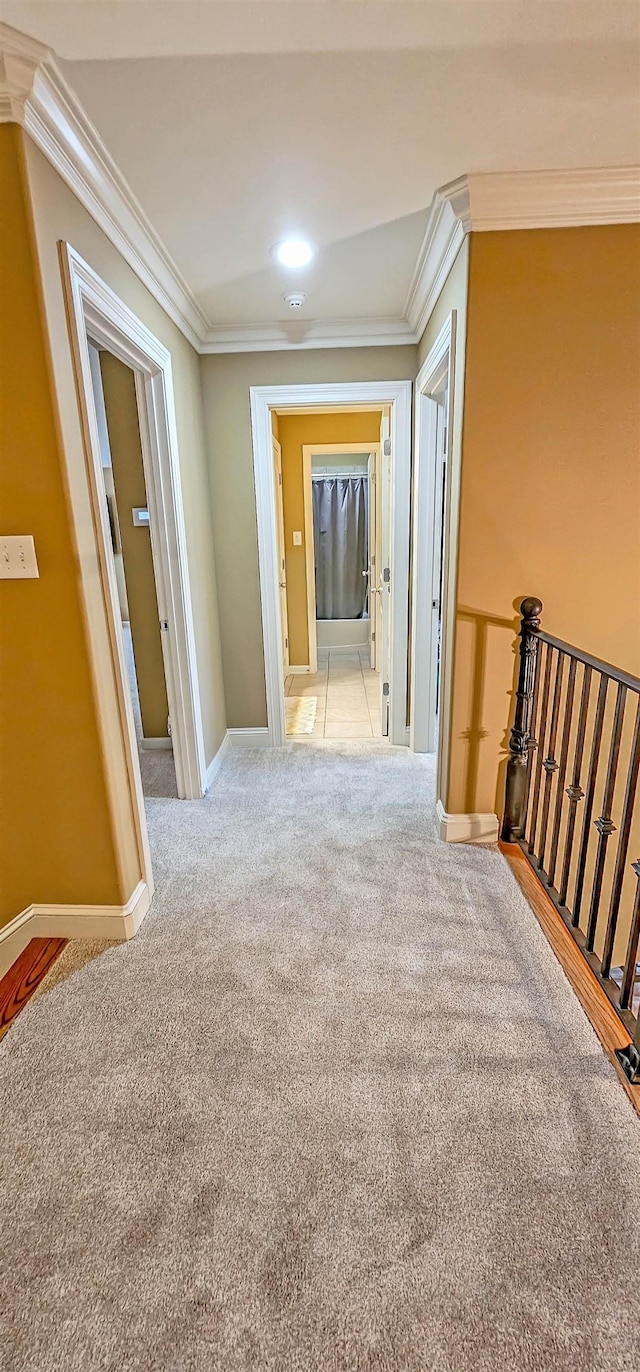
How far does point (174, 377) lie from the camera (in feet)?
8.58

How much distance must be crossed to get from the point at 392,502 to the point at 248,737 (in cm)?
167

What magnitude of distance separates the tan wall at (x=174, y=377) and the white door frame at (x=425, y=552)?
3.85 ft

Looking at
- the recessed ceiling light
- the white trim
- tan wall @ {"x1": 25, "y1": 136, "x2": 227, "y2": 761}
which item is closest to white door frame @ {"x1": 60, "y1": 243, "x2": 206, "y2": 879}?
tan wall @ {"x1": 25, "y1": 136, "x2": 227, "y2": 761}

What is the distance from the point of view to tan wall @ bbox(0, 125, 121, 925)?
4.67ft

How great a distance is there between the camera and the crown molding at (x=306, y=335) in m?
2.94

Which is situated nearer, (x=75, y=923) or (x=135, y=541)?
(x=75, y=923)

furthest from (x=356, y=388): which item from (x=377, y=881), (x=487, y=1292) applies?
(x=487, y=1292)

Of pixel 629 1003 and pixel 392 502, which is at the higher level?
pixel 392 502

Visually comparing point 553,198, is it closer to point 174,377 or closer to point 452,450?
point 452,450

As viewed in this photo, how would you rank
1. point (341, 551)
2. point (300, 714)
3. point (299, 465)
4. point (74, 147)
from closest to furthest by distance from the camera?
point (74, 147)
point (300, 714)
point (299, 465)
point (341, 551)

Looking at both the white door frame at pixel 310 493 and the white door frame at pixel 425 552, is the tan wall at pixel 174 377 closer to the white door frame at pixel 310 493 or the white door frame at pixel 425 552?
the white door frame at pixel 425 552

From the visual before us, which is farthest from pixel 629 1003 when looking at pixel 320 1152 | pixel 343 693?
pixel 343 693

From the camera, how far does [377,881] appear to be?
216 centimetres

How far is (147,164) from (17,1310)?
2670 millimetres
